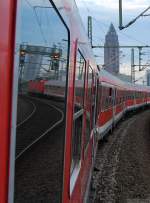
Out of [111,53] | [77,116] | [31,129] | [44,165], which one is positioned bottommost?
[44,165]

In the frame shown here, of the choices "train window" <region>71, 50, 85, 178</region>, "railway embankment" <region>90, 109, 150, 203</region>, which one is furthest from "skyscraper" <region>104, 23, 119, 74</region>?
"train window" <region>71, 50, 85, 178</region>

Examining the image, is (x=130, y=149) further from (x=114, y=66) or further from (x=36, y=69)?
(x=114, y=66)

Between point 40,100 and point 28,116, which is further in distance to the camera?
point 40,100

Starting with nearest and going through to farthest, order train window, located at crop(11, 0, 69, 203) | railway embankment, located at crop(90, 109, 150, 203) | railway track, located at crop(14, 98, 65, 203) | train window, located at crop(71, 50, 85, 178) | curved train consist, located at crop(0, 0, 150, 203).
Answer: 1. curved train consist, located at crop(0, 0, 150, 203)
2. train window, located at crop(11, 0, 69, 203)
3. railway track, located at crop(14, 98, 65, 203)
4. train window, located at crop(71, 50, 85, 178)
5. railway embankment, located at crop(90, 109, 150, 203)

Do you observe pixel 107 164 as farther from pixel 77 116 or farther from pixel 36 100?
pixel 36 100

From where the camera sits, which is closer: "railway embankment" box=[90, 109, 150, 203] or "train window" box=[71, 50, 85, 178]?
"train window" box=[71, 50, 85, 178]

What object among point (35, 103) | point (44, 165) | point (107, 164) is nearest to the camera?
point (35, 103)

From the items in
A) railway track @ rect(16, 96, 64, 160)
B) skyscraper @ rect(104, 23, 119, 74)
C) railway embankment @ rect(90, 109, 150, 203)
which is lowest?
railway embankment @ rect(90, 109, 150, 203)

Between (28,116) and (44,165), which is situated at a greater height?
(28,116)

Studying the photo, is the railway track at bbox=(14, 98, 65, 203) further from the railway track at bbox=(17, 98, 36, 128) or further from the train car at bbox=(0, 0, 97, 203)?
the railway track at bbox=(17, 98, 36, 128)

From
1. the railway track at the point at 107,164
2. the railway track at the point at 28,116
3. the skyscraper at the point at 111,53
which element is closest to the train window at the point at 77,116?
the railway track at the point at 28,116

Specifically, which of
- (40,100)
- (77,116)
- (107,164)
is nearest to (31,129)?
(40,100)

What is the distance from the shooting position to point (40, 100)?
2.64 meters

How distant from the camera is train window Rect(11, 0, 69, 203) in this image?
6.66 feet
